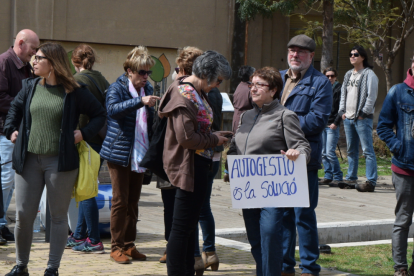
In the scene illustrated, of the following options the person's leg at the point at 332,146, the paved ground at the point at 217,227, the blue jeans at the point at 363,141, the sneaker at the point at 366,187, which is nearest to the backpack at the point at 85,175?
the paved ground at the point at 217,227

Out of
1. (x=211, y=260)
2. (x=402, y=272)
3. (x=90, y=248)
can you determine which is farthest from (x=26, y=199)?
(x=402, y=272)

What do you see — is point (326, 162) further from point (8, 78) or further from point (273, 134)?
point (273, 134)

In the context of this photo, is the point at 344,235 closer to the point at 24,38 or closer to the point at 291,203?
the point at 291,203

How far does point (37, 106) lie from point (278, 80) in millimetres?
1979

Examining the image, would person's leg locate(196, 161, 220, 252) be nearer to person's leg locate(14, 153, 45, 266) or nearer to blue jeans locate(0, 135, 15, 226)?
person's leg locate(14, 153, 45, 266)

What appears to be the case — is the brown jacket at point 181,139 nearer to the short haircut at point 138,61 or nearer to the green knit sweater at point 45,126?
the green knit sweater at point 45,126

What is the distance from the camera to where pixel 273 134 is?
4.84 metres

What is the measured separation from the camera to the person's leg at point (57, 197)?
505cm

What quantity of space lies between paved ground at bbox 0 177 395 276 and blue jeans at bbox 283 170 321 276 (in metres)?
0.41

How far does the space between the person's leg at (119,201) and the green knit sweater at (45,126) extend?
102cm

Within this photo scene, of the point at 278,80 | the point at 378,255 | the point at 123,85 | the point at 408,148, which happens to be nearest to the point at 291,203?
the point at 278,80

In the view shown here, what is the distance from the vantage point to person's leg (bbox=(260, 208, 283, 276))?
4742 mm

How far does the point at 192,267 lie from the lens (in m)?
5.20

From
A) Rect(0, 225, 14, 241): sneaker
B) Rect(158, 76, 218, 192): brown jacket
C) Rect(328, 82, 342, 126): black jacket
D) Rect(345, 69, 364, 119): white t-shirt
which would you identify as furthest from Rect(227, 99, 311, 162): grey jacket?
Rect(328, 82, 342, 126): black jacket
